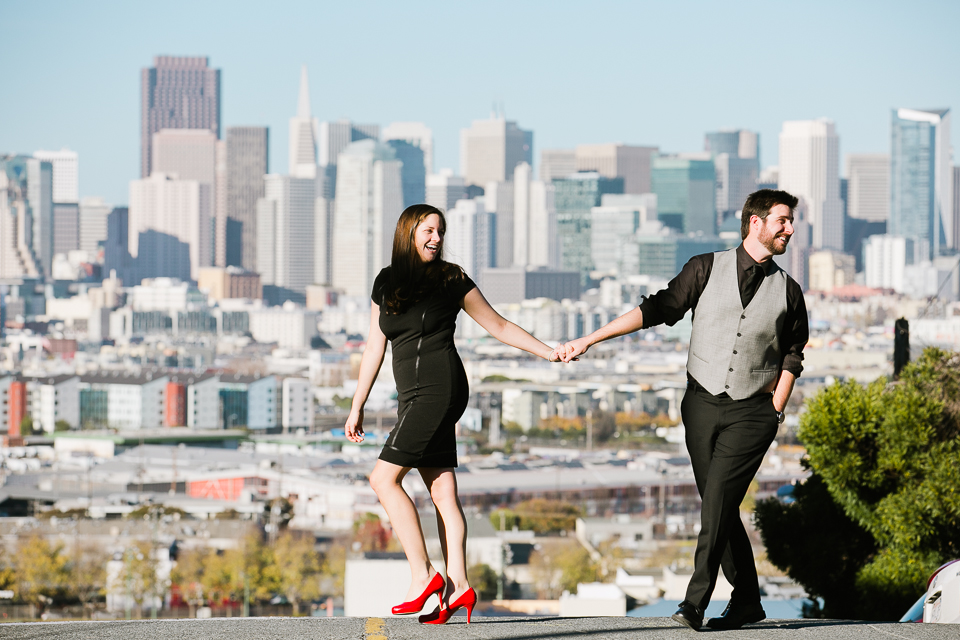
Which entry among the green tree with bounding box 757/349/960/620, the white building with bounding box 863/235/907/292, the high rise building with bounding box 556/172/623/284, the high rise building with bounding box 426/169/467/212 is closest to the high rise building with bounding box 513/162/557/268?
the high rise building with bounding box 556/172/623/284

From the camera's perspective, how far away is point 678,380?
260 ft

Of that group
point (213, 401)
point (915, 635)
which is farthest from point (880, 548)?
point (213, 401)

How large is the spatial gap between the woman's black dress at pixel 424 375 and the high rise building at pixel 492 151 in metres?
179

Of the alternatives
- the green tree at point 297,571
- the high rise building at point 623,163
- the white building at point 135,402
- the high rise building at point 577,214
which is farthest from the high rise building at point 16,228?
the green tree at point 297,571

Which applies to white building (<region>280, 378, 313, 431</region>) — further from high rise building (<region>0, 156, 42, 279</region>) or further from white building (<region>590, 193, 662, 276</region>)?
high rise building (<region>0, 156, 42, 279</region>)

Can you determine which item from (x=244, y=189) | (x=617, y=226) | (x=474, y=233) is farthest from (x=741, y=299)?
(x=244, y=189)

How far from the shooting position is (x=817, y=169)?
173500 millimetres

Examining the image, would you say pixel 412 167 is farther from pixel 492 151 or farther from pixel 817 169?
pixel 817 169

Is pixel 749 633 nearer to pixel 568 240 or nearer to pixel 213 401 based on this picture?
pixel 213 401

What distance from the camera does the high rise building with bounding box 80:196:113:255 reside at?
171500 mm

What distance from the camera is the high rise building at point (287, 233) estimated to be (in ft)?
543

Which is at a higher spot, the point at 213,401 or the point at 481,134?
the point at 481,134

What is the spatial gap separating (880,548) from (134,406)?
220 ft

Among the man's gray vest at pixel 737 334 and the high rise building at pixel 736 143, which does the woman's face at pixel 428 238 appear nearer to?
the man's gray vest at pixel 737 334
